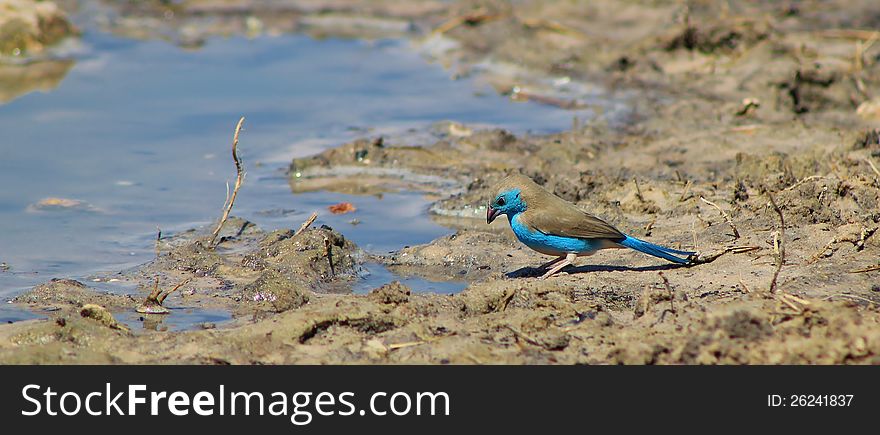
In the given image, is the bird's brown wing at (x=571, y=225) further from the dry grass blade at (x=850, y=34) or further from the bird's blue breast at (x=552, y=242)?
the dry grass blade at (x=850, y=34)

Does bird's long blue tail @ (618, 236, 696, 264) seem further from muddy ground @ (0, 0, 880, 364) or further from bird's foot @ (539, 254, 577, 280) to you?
bird's foot @ (539, 254, 577, 280)

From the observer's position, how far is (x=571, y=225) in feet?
21.0

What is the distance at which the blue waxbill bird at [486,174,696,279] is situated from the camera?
6.39 metres

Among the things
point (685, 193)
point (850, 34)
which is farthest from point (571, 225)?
point (850, 34)

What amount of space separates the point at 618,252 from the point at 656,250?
730 mm

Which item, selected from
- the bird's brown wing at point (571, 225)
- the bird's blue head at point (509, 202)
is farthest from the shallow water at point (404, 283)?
the bird's brown wing at point (571, 225)

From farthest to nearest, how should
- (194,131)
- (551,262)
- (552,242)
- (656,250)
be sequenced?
(194,131) → (551,262) → (552,242) → (656,250)

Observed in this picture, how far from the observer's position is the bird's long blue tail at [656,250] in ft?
20.7

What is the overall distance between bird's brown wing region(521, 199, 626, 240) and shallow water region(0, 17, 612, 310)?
0.67m

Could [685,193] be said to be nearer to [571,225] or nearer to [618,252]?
[618,252]

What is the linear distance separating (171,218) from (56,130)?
2926mm

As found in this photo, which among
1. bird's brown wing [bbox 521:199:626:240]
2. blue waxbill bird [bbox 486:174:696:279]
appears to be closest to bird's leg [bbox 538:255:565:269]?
blue waxbill bird [bbox 486:174:696:279]

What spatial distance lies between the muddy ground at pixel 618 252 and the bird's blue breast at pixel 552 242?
163 mm
